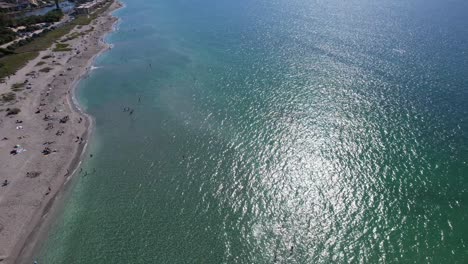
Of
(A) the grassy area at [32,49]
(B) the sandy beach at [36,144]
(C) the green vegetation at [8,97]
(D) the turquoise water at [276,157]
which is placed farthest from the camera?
(A) the grassy area at [32,49]

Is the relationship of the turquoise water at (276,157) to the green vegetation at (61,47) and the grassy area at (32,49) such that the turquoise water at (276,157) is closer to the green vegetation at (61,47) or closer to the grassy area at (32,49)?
the green vegetation at (61,47)

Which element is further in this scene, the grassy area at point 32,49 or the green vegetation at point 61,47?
the green vegetation at point 61,47

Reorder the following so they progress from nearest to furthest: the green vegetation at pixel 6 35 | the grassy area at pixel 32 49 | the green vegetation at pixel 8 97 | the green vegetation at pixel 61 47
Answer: the green vegetation at pixel 8 97 < the grassy area at pixel 32 49 < the green vegetation at pixel 61 47 < the green vegetation at pixel 6 35

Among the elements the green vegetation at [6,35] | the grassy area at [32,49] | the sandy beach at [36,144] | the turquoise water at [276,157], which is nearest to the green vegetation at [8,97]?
the sandy beach at [36,144]

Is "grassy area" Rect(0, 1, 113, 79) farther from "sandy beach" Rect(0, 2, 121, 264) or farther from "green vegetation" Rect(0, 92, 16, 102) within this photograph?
"green vegetation" Rect(0, 92, 16, 102)

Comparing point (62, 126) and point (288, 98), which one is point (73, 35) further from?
point (288, 98)

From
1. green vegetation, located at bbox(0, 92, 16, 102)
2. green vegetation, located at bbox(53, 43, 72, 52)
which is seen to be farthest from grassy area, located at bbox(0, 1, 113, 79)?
green vegetation, located at bbox(0, 92, 16, 102)

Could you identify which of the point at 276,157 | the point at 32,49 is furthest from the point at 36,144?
the point at 32,49
